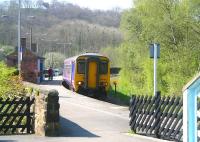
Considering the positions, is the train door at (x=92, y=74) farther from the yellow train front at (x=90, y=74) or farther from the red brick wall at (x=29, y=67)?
the red brick wall at (x=29, y=67)

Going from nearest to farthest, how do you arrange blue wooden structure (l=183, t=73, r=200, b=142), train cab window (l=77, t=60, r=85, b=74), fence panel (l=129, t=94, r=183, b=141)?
blue wooden structure (l=183, t=73, r=200, b=142)
fence panel (l=129, t=94, r=183, b=141)
train cab window (l=77, t=60, r=85, b=74)

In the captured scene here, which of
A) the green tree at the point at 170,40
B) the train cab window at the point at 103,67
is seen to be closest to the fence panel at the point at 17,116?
the train cab window at the point at 103,67

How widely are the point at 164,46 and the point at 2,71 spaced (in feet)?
65.2

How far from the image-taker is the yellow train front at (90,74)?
34938 millimetres

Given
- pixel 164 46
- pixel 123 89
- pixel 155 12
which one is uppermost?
pixel 155 12

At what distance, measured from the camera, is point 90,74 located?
116 ft

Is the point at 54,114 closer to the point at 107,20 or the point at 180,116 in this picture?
the point at 180,116

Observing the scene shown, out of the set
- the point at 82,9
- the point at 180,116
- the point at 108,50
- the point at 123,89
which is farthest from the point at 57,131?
the point at 82,9

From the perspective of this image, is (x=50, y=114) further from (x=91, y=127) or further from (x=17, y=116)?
(x=91, y=127)

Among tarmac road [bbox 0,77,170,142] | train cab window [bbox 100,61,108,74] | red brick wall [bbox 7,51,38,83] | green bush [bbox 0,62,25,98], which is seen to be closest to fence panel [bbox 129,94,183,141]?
tarmac road [bbox 0,77,170,142]

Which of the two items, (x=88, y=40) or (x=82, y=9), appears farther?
(x=82, y=9)

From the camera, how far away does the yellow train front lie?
34938mm

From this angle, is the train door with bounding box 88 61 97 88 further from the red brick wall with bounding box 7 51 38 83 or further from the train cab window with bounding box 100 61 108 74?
the red brick wall with bounding box 7 51 38 83

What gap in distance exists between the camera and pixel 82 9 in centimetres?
14238
